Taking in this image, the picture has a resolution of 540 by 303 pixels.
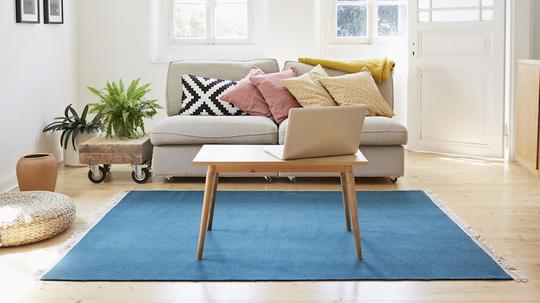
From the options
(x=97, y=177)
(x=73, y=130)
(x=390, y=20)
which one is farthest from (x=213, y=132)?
(x=390, y=20)

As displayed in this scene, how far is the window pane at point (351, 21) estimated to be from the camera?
23.5 feet

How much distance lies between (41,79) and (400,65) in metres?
3.02

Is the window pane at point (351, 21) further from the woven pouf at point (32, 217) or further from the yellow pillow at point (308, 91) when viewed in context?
the woven pouf at point (32, 217)

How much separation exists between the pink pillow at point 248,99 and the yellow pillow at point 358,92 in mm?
442

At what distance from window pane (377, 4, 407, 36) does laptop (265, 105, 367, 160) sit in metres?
3.66

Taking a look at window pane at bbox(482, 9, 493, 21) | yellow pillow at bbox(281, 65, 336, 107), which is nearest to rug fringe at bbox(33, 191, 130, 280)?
yellow pillow at bbox(281, 65, 336, 107)

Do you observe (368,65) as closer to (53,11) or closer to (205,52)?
(205,52)

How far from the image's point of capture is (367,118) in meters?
5.37

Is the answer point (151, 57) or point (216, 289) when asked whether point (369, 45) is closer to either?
point (151, 57)

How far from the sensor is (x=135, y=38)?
6914 millimetres

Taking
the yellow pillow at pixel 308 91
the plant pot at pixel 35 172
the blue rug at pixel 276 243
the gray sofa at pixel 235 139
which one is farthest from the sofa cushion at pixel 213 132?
the plant pot at pixel 35 172

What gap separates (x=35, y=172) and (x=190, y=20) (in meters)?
2.83

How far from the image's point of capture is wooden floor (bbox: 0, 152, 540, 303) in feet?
10.1

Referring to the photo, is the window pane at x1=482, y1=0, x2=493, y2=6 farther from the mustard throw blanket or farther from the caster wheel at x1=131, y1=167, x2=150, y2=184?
the caster wheel at x1=131, y1=167, x2=150, y2=184
